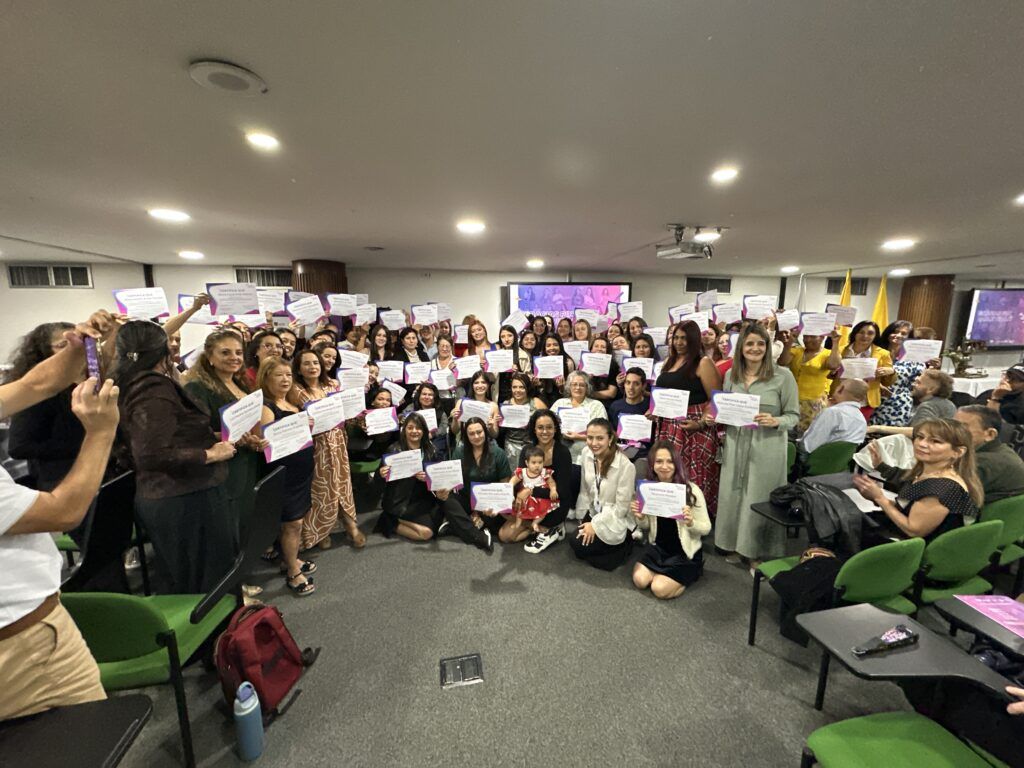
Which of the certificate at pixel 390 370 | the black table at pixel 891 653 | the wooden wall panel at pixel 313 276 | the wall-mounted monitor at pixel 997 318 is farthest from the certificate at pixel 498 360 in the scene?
the wall-mounted monitor at pixel 997 318

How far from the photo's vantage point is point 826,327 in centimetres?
371

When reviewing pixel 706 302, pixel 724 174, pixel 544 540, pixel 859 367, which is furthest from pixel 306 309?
pixel 859 367

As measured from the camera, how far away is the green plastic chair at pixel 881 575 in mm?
1658

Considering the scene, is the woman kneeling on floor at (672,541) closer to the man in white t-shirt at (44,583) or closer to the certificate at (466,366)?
the certificate at (466,366)

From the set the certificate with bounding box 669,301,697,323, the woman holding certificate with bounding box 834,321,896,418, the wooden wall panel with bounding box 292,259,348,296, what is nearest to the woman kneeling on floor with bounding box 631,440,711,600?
the certificate with bounding box 669,301,697,323

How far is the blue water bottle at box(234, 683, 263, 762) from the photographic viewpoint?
5.20ft

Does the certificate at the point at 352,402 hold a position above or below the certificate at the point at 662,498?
above

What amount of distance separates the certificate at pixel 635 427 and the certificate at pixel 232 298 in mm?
3044

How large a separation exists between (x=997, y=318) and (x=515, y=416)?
43.4ft

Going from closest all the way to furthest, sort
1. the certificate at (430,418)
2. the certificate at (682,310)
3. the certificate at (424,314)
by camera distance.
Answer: the certificate at (430,418) → the certificate at (424,314) → the certificate at (682,310)

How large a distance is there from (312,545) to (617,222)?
4185mm

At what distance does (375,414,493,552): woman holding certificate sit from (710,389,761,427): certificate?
195 cm

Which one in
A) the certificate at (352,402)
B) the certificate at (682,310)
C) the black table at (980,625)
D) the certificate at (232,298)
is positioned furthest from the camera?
the certificate at (682,310)

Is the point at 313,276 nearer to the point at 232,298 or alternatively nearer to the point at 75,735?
the point at 232,298
